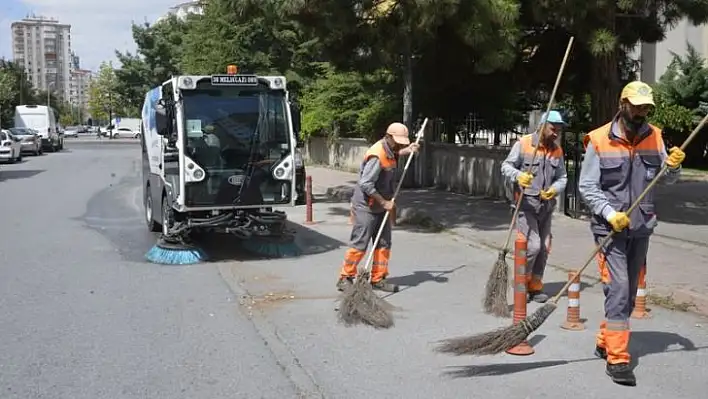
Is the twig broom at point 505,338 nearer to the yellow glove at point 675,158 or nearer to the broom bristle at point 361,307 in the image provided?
the yellow glove at point 675,158

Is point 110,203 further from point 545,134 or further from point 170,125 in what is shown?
point 545,134

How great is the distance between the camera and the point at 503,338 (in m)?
Answer: 5.92

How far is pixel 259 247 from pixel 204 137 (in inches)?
68.2

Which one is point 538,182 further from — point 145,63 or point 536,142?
point 145,63

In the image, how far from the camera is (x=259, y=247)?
1120 cm

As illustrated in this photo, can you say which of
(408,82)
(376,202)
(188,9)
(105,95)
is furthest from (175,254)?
(105,95)

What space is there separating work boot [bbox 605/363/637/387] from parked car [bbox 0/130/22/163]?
3189 centimetres

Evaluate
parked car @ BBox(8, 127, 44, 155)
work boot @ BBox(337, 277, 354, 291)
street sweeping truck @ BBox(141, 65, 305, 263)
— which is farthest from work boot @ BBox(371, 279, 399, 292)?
parked car @ BBox(8, 127, 44, 155)

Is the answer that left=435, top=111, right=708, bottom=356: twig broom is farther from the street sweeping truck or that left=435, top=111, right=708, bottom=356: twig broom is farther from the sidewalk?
the street sweeping truck

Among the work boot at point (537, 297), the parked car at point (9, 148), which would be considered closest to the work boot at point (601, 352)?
the work boot at point (537, 297)

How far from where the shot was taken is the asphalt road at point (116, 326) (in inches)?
219

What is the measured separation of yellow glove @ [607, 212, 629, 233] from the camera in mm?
5262

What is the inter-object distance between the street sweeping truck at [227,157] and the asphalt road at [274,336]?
58 centimetres

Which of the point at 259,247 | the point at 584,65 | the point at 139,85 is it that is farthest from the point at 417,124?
the point at 139,85
